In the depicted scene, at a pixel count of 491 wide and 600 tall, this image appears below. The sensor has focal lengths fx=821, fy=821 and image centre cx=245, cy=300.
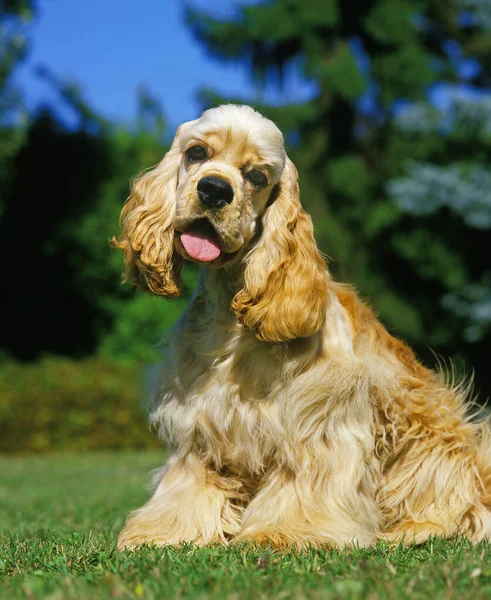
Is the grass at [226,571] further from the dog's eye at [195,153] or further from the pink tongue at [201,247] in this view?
the dog's eye at [195,153]

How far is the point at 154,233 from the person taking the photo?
4023mm

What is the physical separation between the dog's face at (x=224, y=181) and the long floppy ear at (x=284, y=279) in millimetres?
90

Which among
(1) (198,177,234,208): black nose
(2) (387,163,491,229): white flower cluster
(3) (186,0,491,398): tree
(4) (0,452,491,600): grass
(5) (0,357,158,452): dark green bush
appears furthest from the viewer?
(3) (186,0,491,398): tree

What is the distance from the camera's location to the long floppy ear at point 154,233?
4000 millimetres

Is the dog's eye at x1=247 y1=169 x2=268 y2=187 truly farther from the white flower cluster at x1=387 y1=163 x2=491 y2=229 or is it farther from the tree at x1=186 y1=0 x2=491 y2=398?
the tree at x1=186 y1=0 x2=491 y2=398

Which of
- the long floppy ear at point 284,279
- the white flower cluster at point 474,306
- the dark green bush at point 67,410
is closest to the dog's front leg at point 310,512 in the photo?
the long floppy ear at point 284,279

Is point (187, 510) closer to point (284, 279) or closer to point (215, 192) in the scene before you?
point (284, 279)

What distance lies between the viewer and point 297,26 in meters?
18.4

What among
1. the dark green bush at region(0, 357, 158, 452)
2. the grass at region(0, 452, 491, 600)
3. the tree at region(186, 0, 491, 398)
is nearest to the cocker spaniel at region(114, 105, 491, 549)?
the grass at region(0, 452, 491, 600)

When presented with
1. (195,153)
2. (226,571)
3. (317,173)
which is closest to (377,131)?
(317,173)

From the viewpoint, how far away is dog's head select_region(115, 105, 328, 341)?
12.3ft

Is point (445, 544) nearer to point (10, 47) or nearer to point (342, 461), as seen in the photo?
point (342, 461)

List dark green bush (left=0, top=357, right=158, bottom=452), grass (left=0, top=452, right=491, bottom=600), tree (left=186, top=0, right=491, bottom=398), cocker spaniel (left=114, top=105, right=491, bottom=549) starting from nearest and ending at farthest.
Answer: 1. grass (left=0, top=452, right=491, bottom=600)
2. cocker spaniel (left=114, top=105, right=491, bottom=549)
3. dark green bush (left=0, top=357, right=158, bottom=452)
4. tree (left=186, top=0, right=491, bottom=398)

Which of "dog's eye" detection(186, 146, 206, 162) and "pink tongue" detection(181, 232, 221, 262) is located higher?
"dog's eye" detection(186, 146, 206, 162)
